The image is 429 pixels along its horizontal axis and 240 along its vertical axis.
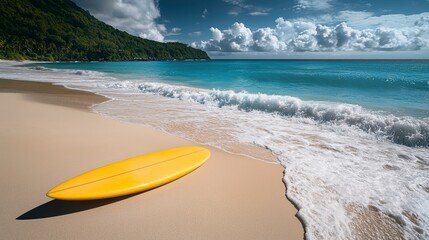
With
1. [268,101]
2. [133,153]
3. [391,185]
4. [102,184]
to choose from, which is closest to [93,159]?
[133,153]

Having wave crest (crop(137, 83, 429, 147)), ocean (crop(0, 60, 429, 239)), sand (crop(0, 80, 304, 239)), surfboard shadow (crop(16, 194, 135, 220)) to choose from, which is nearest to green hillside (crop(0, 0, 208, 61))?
Answer: wave crest (crop(137, 83, 429, 147))

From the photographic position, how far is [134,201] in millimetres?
3312

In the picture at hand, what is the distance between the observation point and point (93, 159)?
14.8 feet

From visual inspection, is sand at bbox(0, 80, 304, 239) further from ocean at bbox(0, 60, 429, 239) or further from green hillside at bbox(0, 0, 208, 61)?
green hillside at bbox(0, 0, 208, 61)

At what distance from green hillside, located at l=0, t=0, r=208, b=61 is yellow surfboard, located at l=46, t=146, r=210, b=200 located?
82817mm

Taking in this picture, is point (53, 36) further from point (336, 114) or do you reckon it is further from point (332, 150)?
point (332, 150)

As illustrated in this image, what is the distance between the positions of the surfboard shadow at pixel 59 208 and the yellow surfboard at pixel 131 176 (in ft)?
0.96

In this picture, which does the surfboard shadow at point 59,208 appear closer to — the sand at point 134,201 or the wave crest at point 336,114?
the sand at point 134,201

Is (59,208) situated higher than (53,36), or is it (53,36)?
(53,36)

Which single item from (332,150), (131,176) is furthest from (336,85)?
(131,176)

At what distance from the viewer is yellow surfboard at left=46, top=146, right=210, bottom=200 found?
2.97 m

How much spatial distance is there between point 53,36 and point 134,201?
121311 mm

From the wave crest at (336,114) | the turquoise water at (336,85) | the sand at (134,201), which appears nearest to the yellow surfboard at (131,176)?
the sand at (134,201)

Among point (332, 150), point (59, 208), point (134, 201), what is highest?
point (59, 208)
